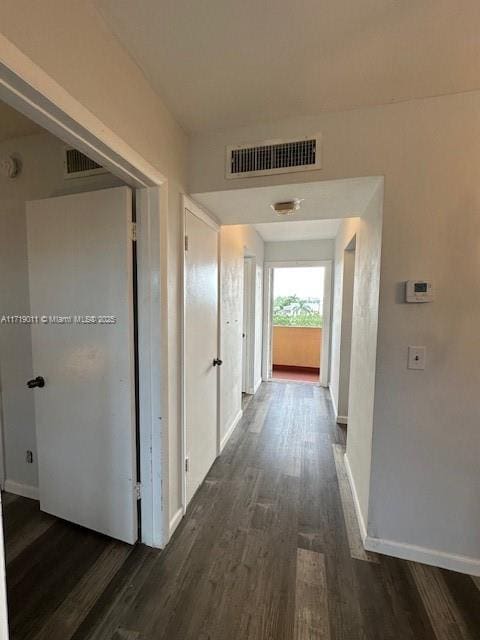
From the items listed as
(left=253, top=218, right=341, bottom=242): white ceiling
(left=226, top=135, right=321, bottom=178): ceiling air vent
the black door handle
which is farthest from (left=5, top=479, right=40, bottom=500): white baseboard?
(left=253, top=218, right=341, bottom=242): white ceiling

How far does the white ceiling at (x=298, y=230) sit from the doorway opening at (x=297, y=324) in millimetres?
1266

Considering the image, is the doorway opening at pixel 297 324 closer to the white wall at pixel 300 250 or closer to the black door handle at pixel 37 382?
the white wall at pixel 300 250

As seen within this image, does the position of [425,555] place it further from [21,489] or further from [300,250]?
[300,250]

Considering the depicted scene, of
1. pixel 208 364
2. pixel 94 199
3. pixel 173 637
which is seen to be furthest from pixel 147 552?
pixel 94 199

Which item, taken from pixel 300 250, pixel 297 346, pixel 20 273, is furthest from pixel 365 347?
pixel 297 346

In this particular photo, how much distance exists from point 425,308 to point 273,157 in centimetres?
113

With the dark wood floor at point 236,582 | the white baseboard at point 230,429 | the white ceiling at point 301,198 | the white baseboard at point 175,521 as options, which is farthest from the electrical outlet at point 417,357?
the white baseboard at point 230,429

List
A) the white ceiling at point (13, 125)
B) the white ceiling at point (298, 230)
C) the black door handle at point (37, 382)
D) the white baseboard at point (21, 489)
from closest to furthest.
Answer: the white ceiling at point (13, 125), the black door handle at point (37, 382), the white baseboard at point (21, 489), the white ceiling at point (298, 230)

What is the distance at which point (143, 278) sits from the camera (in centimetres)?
151

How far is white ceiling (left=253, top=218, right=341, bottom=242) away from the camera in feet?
12.1

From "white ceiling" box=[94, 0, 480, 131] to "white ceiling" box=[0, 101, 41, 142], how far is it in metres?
0.82

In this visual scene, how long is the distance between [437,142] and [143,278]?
1594 mm

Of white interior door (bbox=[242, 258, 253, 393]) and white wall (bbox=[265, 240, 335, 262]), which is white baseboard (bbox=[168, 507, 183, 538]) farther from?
white wall (bbox=[265, 240, 335, 262])

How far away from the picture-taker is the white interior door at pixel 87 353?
1486 mm
